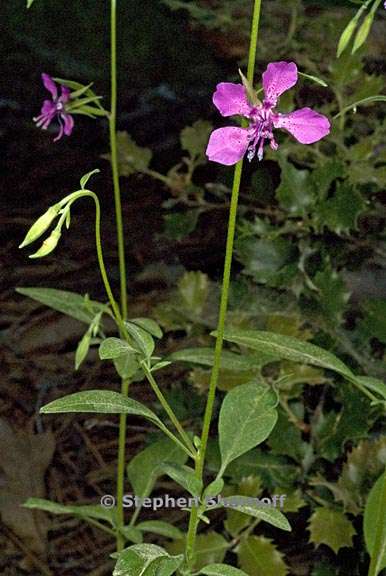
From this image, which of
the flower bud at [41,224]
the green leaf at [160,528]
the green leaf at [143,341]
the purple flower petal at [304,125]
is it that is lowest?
the green leaf at [160,528]

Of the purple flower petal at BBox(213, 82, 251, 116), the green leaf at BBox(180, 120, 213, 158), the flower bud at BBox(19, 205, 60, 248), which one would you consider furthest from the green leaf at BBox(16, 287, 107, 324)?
the green leaf at BBox(180, 120, 213, 158)

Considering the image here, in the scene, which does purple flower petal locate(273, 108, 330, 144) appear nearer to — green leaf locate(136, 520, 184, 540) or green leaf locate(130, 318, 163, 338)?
green leaf locate(130, 318, 163, 338)

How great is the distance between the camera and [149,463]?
1368 mm

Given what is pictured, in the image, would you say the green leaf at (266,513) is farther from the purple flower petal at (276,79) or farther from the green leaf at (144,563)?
the purple flower petal at (276,79)

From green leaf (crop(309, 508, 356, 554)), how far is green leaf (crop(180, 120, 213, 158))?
728 mm

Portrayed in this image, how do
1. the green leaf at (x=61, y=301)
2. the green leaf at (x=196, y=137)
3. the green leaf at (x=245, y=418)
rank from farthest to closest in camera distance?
the green leaf at (x=196, y=137) → the green leaf at (x=61, y=301) → the green leaf at (x=245, y=418)

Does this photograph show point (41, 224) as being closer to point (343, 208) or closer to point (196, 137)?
point (343, 208)

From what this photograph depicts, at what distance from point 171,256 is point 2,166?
0.43m

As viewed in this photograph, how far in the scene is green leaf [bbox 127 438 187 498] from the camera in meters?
1.35

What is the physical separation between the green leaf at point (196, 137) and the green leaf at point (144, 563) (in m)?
0.94

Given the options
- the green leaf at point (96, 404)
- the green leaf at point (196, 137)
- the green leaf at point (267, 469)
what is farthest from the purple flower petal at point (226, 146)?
the green leaf at point (196, 137)

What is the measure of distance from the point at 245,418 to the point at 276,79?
16.6 inches

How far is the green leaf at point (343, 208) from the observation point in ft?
4.89

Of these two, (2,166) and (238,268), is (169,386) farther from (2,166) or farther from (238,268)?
(2,166)
